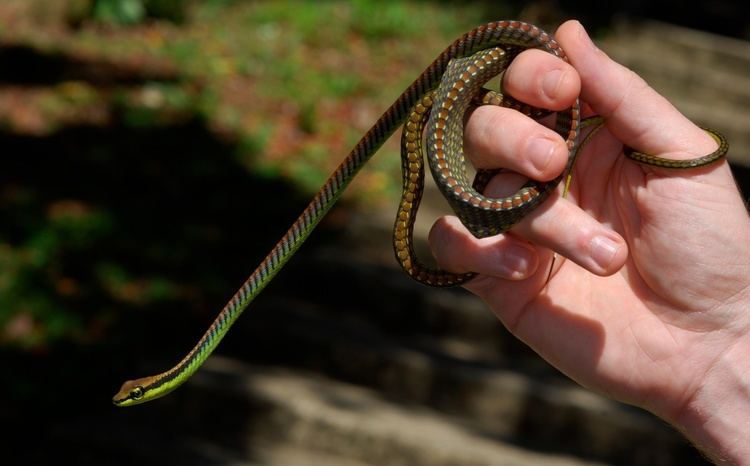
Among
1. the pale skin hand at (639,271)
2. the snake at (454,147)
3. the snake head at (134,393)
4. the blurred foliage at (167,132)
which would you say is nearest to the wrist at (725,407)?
the pale skin hand at (639,271)

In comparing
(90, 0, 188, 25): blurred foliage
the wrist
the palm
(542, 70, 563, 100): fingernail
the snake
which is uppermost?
(542, 70, 563, 100): fingernail

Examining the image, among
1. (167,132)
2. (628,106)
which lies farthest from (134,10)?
(628,106)

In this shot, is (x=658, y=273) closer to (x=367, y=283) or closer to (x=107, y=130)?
(x=367, y=283)

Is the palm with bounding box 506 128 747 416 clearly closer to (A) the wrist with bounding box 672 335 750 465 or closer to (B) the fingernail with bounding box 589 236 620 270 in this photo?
(A) the wrist with bounding box 672 335 750 465

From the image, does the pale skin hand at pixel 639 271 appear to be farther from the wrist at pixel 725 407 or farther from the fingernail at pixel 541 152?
the fingernail at pixel 541 152

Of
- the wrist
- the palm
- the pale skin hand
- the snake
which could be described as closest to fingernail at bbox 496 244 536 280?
the pale skin hand

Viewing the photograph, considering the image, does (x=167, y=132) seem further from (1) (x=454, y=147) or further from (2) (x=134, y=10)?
(1) (x=454, y=147)
